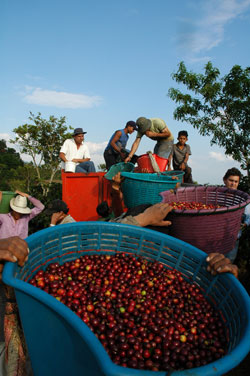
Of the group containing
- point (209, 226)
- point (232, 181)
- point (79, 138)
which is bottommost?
point (209, 226)

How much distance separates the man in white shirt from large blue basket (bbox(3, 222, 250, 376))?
4.41 m

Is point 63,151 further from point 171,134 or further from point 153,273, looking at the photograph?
point 153,273

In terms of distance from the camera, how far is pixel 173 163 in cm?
701

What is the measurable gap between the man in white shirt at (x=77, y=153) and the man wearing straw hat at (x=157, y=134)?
1.64 meters

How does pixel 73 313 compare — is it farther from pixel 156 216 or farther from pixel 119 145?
pixel 119 145

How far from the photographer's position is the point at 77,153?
6.54 m

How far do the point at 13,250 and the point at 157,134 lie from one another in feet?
14.3

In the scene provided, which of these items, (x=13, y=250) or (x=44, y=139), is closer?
(x=13, y=250)

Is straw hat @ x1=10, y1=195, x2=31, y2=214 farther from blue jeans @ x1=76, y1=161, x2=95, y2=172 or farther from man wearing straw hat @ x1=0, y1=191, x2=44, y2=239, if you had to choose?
blue jeans @ x1=76, y1=161, x2=95, y2=172

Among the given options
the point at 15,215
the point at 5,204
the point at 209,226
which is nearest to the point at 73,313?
the point at 209,226

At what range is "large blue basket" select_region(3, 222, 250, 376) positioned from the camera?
0.98 meters

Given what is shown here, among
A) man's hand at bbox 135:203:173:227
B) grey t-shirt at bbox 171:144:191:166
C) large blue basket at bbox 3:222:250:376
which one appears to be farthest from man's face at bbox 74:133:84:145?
large blue basket at bbox 3:222:250:376

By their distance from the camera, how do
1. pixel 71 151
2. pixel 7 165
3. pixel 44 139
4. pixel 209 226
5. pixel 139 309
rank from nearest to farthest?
1. pixel 139 309
2. pixel 209 226
3. pixel 71 151
4. pixel 44 139
5. pixel 7 165

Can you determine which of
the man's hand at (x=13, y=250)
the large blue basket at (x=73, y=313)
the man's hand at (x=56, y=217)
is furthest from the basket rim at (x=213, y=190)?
the man's hand at (x=56, y=217)
